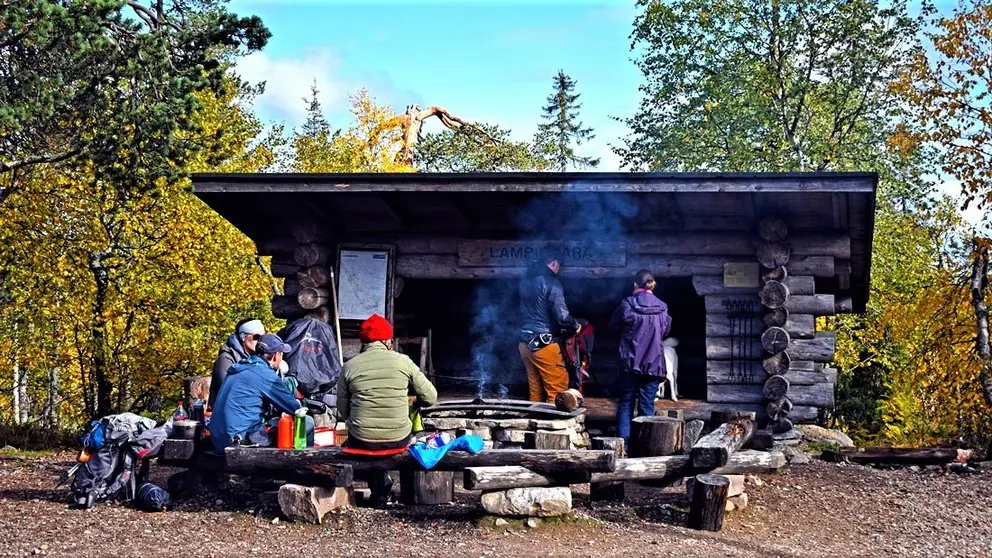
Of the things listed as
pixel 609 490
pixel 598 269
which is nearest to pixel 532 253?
pixel 598 269

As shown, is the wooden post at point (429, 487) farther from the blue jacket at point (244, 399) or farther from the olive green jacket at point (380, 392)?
the blue jacket at point (244, 399)

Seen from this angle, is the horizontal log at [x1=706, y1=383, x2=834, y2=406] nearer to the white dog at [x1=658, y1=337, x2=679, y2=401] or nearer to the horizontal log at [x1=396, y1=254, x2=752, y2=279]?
the white dog at [x1=658, y1=337, x2=679, y2=401]

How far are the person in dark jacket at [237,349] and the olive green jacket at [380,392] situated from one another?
1.71 metres

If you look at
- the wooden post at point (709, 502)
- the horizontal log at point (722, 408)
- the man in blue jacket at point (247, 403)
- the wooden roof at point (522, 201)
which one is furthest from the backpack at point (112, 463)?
the horizontal log at point (722, 408)

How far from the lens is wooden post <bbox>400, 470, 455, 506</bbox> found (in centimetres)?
771

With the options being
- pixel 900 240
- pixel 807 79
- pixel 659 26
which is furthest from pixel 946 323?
pixel 659 26

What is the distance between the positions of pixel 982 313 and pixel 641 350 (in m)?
10.1

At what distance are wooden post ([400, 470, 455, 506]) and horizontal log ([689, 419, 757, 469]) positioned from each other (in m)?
1.97

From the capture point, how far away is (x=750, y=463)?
8.28 metres

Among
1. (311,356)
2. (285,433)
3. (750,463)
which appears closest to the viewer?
(285,433)

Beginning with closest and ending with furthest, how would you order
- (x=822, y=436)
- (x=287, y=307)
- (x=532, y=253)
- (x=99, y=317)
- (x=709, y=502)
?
(x=709, y=502) → (x=532, y=253) → (x=287, y=307) → (x=822, y=436) → (x=99, y=317)

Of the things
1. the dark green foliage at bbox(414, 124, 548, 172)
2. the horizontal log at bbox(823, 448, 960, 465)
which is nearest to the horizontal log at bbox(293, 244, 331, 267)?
the horizontal log at bbox(823, 448, 960, 465)

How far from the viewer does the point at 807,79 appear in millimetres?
26250

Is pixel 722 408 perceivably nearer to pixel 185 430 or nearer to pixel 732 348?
pixel 732 348
